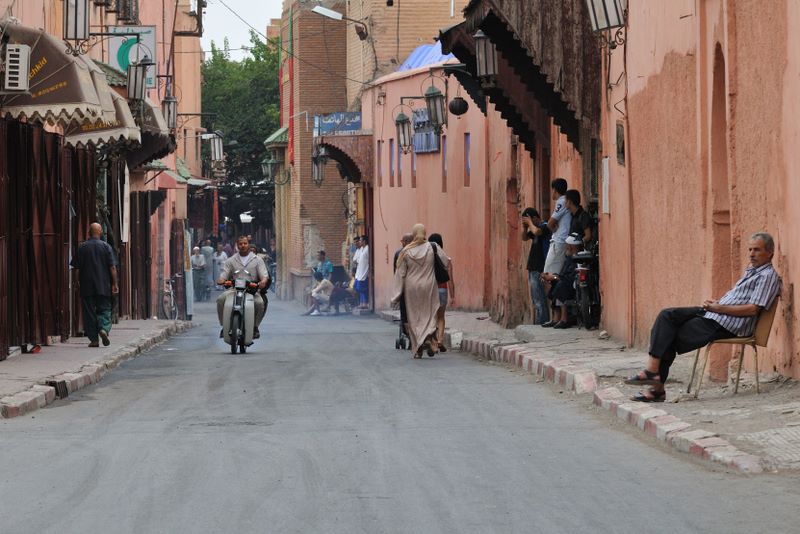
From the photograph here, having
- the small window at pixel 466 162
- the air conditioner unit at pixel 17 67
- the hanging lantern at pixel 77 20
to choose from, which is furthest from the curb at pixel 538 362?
the small window at pixel 466 162

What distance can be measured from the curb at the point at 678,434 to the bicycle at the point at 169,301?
28212 millimetres

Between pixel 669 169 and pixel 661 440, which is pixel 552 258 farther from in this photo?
pixel 661 440

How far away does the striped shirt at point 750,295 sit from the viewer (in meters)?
11.3

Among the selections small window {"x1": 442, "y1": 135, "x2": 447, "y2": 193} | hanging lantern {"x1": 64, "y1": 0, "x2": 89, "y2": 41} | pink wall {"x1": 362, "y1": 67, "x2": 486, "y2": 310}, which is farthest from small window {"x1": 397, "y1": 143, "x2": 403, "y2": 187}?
hanging lantern {"x1": 64, "y1": 0, "x2": 89, "y2": 41}

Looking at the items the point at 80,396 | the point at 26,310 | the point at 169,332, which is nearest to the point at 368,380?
the point at 80,396

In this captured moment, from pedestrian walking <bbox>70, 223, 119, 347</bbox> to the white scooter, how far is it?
5.15 ft

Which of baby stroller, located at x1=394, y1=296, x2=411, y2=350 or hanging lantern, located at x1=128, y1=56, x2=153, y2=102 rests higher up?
hanging lantern, located at x1=128, y1=56, x2=153, y2=102

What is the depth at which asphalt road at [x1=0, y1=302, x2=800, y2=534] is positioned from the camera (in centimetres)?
727

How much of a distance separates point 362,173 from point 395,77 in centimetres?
523

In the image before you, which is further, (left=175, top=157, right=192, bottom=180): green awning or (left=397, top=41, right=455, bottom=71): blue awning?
(left=175, top=157, right=192, bottom=180): green awning

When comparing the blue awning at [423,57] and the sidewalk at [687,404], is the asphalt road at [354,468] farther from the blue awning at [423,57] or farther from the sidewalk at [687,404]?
the blue awning at [423,57]

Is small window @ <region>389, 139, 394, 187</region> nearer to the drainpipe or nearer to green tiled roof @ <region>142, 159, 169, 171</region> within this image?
green tiled roof @ <region>142, 159, 169, 171</region>

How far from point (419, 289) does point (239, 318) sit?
267 centimetres

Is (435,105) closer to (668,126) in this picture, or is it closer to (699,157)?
(668,126)
